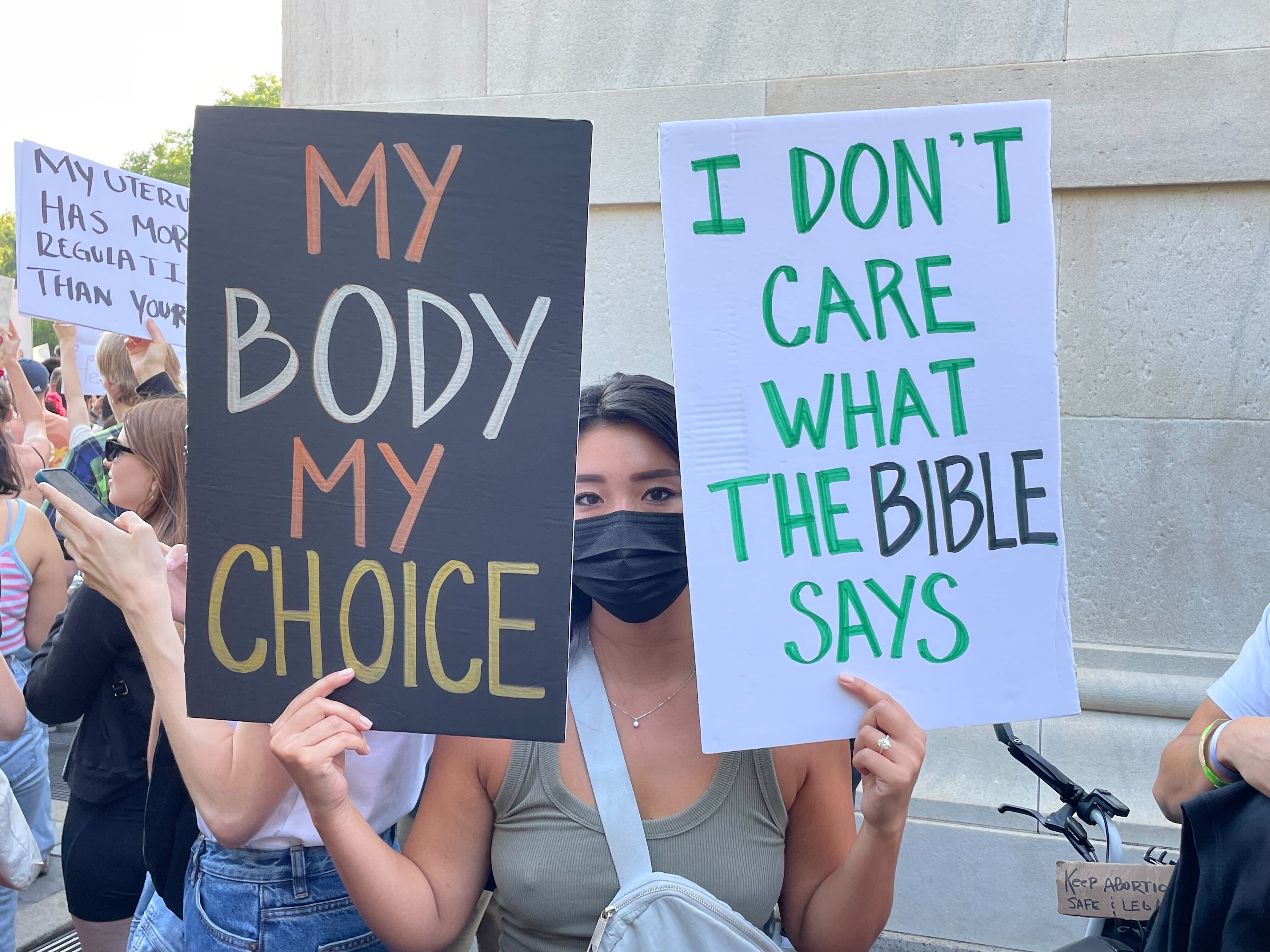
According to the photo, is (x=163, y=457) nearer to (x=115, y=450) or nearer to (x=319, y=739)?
(x=115, y=450)

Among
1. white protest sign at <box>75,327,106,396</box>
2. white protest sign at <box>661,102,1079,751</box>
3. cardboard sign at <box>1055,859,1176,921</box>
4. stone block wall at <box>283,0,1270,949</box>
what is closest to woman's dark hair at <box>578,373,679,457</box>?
white protest sign at <box>661,102,1079,751</box>

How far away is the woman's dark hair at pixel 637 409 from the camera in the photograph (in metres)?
1.87

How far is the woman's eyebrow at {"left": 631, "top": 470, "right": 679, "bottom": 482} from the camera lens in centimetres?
187

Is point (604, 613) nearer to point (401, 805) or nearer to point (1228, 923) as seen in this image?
point (401, 805)

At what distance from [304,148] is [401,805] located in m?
1.20

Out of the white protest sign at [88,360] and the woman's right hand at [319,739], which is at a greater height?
the white protest sign at [88,360]

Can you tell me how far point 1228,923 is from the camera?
1.37 m

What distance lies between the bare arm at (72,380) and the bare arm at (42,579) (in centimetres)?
166

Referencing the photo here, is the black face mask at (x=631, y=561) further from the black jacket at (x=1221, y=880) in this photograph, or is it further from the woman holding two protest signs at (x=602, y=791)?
the black jacket at (x=1221, y=880)

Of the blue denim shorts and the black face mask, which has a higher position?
the black face mask

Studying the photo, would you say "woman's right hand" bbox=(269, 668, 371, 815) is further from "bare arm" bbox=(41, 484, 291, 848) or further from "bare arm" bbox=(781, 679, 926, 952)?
"bare arm" bbox=(781, 679, 926, 952)

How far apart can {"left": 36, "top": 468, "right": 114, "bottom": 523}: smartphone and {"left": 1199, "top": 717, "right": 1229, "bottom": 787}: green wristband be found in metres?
2.01

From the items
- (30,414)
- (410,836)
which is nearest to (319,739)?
(410,836)

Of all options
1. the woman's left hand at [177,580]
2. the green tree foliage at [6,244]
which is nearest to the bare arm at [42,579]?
the woman's left hand at [177,580]
